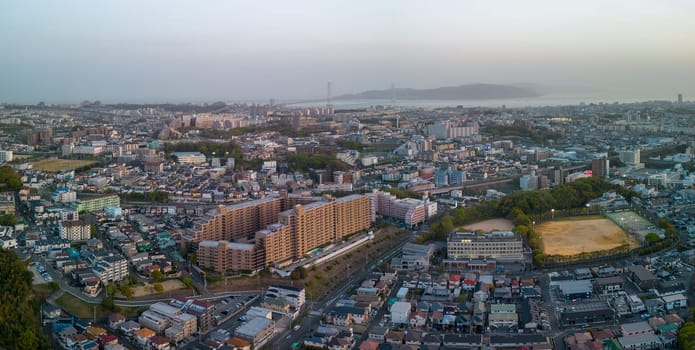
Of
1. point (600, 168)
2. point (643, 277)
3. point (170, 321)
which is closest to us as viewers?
point (170, 321)

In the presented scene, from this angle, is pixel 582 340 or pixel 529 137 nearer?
pixel 582 340

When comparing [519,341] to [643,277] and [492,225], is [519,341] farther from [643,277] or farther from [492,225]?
[492,225]

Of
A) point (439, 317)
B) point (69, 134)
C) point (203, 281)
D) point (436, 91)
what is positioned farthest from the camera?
point (436, 91)

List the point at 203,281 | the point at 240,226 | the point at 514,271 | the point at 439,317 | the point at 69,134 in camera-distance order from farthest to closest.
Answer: the point at 69,134, the point at 240,226, the point at 514,271, the point at 203,281, the point at 439,317

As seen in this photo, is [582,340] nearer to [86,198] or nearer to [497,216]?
[497,216]

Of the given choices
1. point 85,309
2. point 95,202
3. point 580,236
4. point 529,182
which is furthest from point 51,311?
point 529,182

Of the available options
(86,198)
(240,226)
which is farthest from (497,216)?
(86,198)

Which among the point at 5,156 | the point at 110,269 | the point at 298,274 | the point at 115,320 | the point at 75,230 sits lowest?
the point at 115,320
